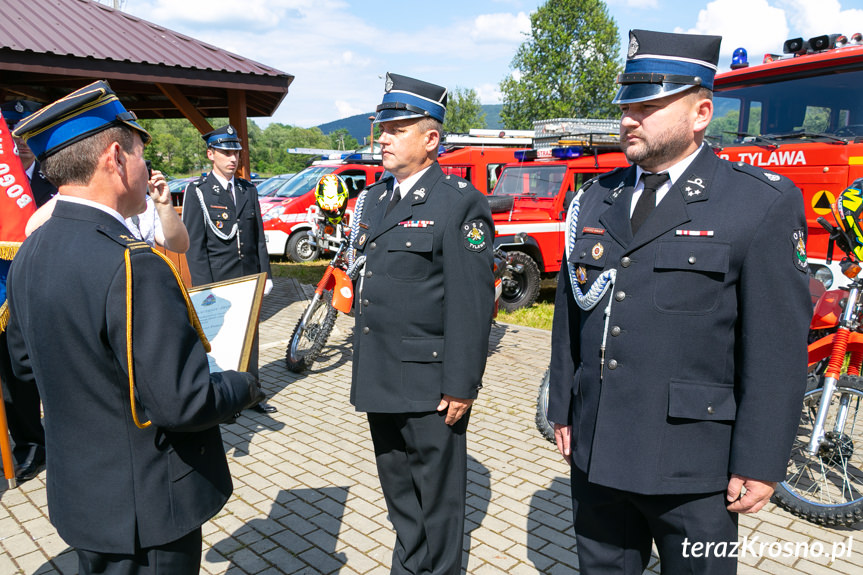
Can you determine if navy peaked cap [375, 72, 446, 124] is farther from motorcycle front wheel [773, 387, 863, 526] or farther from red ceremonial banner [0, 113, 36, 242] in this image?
motorcycle front wheel [773, 387, 863, 526]

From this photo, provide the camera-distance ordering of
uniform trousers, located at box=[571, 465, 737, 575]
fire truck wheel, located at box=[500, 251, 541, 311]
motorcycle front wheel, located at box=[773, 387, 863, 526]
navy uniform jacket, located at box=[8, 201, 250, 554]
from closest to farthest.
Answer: navy uniform jacket, located at box=[8, 201, 250, 554]
uniform trousers, located at box=[571, 465, 737, 575]
motorcycle front wheel, located at box=[773, 387, 863, 526]
fire truck wheel, located at box=[500, 251, 541, 311]

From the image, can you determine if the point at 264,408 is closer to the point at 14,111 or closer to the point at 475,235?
the point at 14,111

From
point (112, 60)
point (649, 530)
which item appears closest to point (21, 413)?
point (649, 530)

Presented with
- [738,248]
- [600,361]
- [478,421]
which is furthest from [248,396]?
[478,421]

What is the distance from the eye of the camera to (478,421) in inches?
208

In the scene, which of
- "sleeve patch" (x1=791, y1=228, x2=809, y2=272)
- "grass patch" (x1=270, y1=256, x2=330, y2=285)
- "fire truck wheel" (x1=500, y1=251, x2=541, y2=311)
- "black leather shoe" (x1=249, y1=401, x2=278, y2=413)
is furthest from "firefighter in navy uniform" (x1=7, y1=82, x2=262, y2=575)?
"grass patch" (x1=270, y1=256, x2=330, y2=285)

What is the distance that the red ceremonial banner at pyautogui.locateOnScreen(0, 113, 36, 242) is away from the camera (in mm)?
3621

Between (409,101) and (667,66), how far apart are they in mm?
1262

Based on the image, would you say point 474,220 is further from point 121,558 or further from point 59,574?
point 59,574

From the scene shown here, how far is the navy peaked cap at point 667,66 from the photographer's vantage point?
6.29 feet

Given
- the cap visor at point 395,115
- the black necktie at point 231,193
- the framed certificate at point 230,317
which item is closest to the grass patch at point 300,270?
the black necktie at point 231,193

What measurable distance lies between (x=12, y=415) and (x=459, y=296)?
3.47 m

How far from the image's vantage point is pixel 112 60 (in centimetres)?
674

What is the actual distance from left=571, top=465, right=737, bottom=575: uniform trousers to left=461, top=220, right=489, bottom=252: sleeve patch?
3.20 feet
